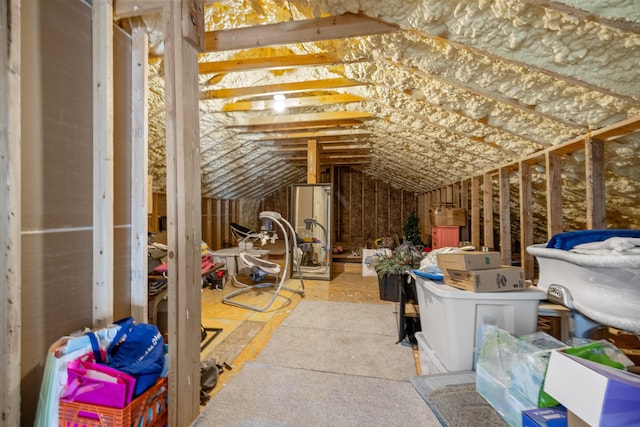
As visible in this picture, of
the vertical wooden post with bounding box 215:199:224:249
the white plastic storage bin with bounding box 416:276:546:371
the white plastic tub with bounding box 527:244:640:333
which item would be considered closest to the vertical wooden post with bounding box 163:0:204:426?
the white plastic storage bin with bounding box 416:276:546:371

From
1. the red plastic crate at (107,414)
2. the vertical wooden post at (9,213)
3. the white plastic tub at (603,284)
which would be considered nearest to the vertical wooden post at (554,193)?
the white plastic tub at (603,284)

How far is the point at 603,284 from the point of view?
1378mm

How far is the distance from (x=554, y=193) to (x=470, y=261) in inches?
58.2

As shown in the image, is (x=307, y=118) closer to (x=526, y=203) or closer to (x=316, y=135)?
(x=316, y=135)

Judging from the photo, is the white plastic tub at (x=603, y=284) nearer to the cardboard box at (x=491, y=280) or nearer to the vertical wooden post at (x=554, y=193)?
the cardboard box at (x=491, y=280)

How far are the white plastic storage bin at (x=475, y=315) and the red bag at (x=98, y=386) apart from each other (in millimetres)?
1688

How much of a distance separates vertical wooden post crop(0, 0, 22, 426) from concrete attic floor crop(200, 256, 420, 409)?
980 mm

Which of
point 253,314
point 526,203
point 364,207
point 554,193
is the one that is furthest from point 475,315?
point 364,207

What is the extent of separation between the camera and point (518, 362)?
1312 mm

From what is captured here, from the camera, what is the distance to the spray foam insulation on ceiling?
1.53 m

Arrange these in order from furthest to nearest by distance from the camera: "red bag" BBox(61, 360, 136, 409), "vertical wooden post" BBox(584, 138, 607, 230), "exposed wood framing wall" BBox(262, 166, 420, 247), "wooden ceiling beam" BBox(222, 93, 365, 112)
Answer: "exposed wood framing wall" BBox(262, 166, 420, 247), "wooden ceiling beam" BBox(222, 93, 365, 112), "vertical wooden post" BBox(584, 138, 607, 230), "red bag" BBox(61, 360, 136, 409)

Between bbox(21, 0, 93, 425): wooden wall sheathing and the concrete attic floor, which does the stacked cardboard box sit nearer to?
the concrete attic floor

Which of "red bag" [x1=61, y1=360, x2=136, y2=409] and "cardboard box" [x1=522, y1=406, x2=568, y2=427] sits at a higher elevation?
"red bag" [x1=61, y1=360, x2=136, y2=409]

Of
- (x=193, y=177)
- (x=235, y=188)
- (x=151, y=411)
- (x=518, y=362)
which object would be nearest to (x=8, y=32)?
(x=193, y=177)
